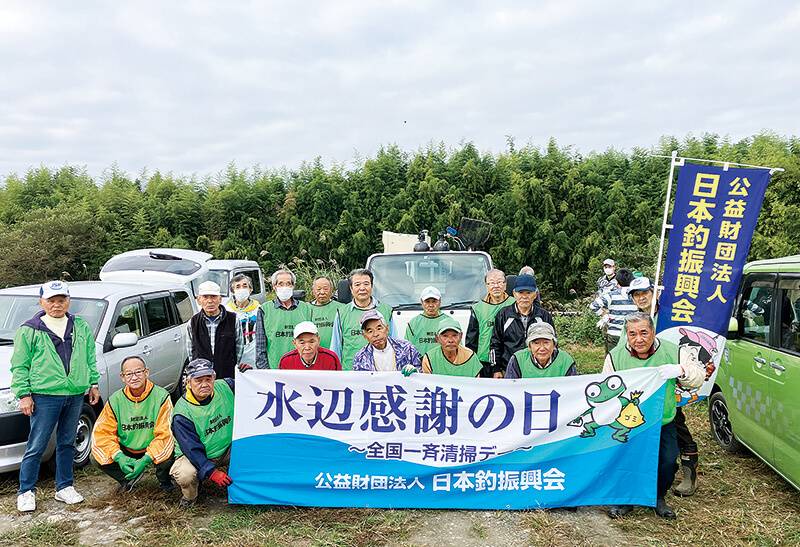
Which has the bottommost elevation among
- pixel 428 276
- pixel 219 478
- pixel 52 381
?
pixel 219 478

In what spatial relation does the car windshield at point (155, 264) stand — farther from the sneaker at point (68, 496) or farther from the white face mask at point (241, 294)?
the sneaker at point (68, 496)

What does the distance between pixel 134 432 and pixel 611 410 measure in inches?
135

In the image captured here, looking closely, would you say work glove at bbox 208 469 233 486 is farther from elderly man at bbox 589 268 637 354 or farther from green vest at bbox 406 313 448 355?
elderly man at bbox 589 268 637 354

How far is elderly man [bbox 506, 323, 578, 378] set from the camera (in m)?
3.78

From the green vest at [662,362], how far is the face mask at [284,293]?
8.83 ft

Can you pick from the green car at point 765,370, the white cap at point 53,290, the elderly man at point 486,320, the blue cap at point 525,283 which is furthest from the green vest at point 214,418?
the green car at point 765,370

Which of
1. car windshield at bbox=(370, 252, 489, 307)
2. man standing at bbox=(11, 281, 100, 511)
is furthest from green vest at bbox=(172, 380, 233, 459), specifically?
car windshield at bbox=(370, 252, 489, 307)

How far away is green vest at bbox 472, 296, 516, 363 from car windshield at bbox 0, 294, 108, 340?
11.7 ft

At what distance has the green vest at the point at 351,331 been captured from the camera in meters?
4.71

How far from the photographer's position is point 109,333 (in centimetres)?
520

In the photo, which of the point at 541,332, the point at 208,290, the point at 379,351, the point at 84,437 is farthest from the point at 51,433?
the point at 541,332

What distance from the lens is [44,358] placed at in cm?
389

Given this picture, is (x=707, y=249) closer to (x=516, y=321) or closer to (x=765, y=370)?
(x=765, y=370)

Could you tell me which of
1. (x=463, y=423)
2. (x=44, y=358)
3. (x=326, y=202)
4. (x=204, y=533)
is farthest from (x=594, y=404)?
(x=326, y=202)
